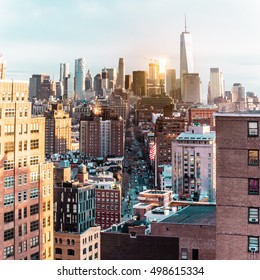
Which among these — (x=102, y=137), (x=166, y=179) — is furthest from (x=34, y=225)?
(x=102, y=137)

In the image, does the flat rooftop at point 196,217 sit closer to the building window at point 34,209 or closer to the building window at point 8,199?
the building window at point 34,209

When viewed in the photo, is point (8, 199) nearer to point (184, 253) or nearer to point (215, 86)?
point (184, 253)

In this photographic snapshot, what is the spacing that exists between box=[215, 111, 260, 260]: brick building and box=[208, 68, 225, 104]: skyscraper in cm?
381

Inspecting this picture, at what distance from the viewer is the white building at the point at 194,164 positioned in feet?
74.4

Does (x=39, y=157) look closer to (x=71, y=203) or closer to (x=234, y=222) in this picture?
(x=234, y=222)

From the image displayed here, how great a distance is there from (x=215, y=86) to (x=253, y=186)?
6852mm

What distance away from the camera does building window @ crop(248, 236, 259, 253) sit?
183 inches

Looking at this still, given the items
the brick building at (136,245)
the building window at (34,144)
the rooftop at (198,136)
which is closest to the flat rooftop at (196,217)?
the brick building at (136,245)

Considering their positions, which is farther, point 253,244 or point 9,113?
point 9,113

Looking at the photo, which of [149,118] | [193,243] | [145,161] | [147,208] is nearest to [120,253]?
[193,243]

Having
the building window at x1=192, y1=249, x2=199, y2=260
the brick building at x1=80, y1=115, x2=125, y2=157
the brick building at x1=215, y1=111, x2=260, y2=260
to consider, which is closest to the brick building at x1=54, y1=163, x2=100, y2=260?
the building window at x1=192, y1=249, x2=199, y2=260

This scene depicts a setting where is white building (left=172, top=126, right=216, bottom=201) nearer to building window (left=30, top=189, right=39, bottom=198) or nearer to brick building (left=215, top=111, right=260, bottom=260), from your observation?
building window (left=30, top=189, right=39, bottom=198)

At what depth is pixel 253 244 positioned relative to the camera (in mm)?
4676

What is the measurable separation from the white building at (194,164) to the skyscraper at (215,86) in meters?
10.4
